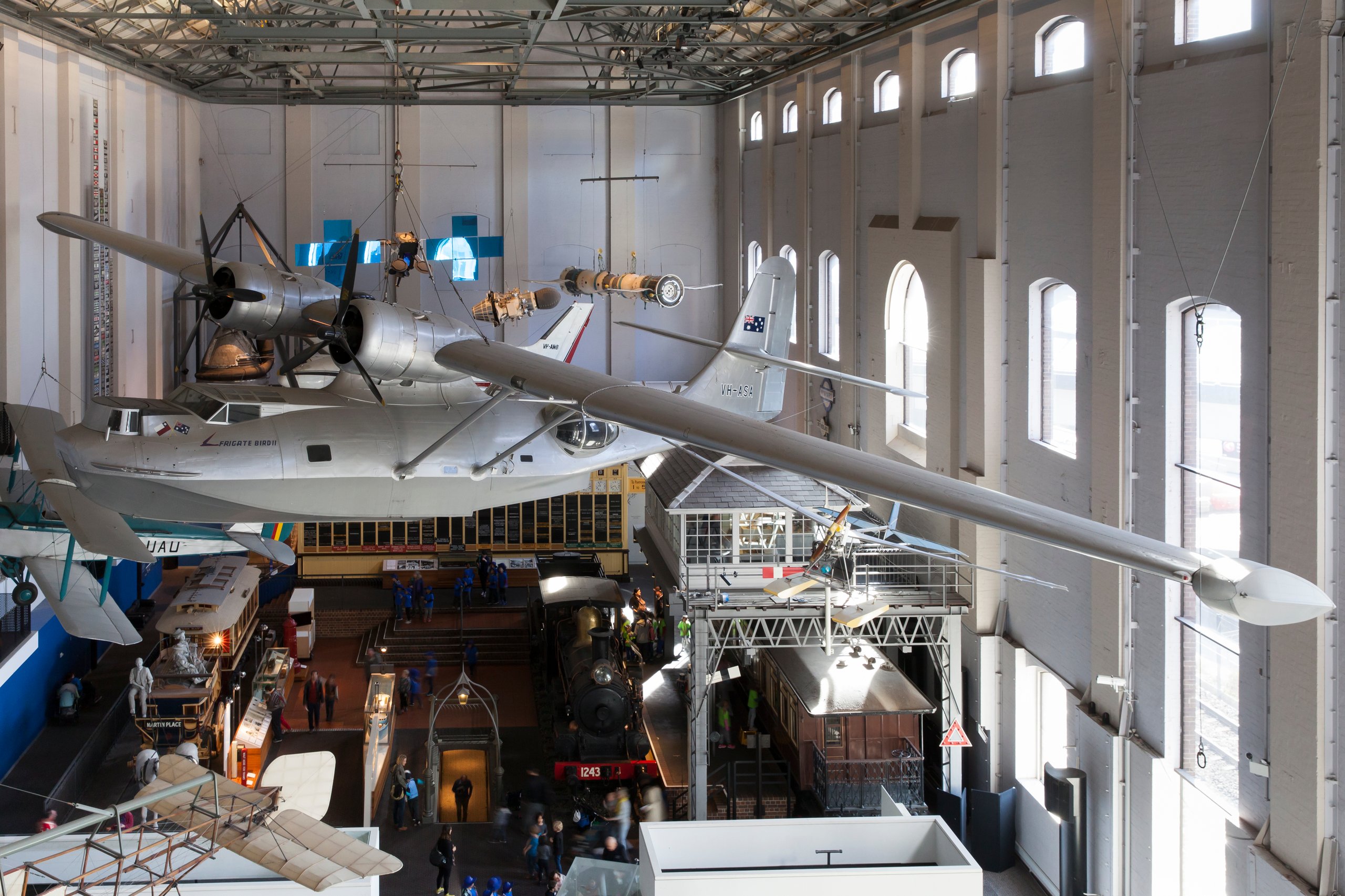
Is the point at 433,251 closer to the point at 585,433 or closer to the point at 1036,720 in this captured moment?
the point at 585,433

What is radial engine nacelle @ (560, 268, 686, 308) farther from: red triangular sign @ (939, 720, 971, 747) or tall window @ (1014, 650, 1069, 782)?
red triangular sign @ (939, 720, 971, 747)

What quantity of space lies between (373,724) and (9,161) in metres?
13.5

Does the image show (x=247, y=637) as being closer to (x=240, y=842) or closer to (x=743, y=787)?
(x=743, y=787)

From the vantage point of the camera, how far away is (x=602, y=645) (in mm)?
21703

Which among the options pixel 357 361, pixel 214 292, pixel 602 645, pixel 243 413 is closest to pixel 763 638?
pixel 602 645

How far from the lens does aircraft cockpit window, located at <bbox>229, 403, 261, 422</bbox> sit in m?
15.8

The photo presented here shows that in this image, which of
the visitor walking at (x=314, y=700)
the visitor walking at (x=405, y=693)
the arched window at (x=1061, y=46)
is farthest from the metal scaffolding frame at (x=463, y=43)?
the visitor walking at (x=405, y=693)

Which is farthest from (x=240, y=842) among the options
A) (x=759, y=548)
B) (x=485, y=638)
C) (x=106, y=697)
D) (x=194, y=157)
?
(x=194, y=157)

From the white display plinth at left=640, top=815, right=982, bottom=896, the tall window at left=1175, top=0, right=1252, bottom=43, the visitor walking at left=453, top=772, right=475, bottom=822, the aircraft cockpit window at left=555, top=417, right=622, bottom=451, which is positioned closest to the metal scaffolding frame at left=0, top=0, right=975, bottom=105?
the aircraft cockpit window at left=555, top=417, right=622, bottom=451

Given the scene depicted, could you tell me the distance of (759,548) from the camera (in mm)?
20297

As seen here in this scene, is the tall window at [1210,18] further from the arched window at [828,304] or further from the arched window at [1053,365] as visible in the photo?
the arched window at [828,304]

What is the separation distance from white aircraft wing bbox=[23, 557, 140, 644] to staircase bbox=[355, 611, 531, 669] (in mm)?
11216

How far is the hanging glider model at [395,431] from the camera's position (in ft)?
47.6

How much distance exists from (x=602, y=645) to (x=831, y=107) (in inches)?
566
